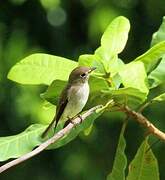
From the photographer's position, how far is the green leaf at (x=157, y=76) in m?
2.15

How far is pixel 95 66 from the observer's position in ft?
6.81

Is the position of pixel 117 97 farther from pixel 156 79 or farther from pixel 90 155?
pixel 90 155

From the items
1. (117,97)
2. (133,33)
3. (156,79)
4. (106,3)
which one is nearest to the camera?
(117,97)

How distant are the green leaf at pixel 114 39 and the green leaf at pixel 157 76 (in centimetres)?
13

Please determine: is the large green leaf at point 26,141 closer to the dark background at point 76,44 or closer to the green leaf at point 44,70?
the green leaf at point 44,70

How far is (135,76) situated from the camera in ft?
6.35

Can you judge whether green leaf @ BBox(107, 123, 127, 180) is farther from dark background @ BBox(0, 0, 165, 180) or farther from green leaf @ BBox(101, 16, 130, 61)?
dark background @ BBox(0, 0, 165, 180)

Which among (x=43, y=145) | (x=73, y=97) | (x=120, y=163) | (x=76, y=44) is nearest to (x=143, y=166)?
(x=120, y=163)

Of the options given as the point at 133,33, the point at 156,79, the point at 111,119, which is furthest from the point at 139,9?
the point at 156,79

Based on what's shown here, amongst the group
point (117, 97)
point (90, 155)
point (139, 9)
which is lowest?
point (90, 155)

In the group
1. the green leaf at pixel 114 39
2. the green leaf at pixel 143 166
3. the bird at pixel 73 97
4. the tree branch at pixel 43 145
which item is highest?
the green leaf at pixel 114 39

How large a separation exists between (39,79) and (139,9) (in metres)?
4.27

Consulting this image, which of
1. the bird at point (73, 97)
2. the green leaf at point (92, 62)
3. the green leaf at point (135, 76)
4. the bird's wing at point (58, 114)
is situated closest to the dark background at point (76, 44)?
the bird at point (73, 97)

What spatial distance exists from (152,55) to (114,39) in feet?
0.37
